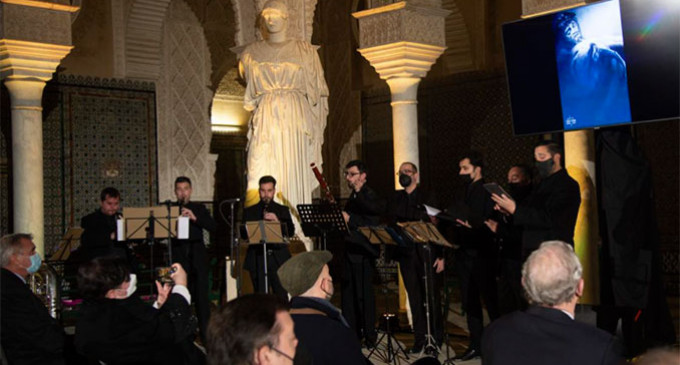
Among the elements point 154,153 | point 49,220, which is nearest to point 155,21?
point 154,153

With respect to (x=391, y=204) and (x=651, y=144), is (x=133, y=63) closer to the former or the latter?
(x=391, y=204)

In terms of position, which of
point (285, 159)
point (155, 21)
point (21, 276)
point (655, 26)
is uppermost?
point (155, 21)

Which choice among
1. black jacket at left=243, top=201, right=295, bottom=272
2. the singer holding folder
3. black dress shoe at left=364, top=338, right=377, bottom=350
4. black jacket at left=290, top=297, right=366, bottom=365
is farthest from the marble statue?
black jacket at left=290, top=297, right=366, bottom=365

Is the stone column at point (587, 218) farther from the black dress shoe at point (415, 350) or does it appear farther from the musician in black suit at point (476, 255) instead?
the black dress shoe at point (415, 350)

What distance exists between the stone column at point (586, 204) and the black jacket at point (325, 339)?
3935 mm

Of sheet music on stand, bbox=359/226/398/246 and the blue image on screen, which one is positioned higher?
the blue image on screen

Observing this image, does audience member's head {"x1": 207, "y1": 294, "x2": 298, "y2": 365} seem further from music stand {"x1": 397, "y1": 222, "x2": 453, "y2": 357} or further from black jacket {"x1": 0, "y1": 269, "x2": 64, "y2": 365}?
music stand {"x1": 397, "y1": 222, "x2": 453, "y2": 357}

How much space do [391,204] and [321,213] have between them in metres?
0.71

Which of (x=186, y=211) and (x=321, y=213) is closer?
(x=321, y=213)

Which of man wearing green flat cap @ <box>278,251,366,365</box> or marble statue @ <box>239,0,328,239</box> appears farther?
marble statue @ <box>239,0,328,239</box>

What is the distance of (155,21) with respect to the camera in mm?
12414

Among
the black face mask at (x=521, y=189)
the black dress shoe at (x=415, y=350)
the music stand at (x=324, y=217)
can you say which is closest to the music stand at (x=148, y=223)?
the music stand at (x=324, y=217)

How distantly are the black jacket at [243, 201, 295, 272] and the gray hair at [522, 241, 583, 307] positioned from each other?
4.74 m

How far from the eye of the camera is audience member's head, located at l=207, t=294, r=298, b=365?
2.39 meters
